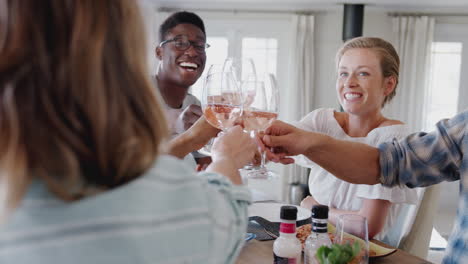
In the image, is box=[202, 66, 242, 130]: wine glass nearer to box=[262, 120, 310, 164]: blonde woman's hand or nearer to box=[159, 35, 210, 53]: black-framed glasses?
box=[262, 120, 310, 164]: blonde woman's hand

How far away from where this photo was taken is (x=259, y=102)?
3.32ft

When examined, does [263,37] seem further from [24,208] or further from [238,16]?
[24,208]

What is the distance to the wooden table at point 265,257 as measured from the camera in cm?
109

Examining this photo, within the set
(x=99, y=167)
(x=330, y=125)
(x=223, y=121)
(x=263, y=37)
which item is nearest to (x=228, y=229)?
(x=99, y=167)

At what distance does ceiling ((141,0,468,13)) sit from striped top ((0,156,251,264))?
16.4 feet

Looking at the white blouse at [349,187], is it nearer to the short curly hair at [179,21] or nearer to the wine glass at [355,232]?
the wine glass at [355,232]

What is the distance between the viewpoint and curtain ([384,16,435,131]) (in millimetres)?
5406

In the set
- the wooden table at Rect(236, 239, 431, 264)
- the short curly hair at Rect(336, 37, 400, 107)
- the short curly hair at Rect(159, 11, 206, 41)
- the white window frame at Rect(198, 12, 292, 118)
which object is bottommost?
the wooden table at Rect(236, 239, 431, 264)

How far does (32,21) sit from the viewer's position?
415 millimetres

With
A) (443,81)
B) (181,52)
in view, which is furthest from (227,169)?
(443,81)

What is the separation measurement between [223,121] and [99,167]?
2.05ft

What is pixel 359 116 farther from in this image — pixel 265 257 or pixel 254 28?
pixel 254 28

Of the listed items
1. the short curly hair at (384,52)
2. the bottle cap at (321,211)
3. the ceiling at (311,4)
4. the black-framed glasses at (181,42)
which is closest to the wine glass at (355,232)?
the bottle cap at (321,211)

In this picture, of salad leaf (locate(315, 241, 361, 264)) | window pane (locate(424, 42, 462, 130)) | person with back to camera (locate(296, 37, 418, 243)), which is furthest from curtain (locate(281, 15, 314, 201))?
salad leaf (locate(315, 241, 361, 264))
